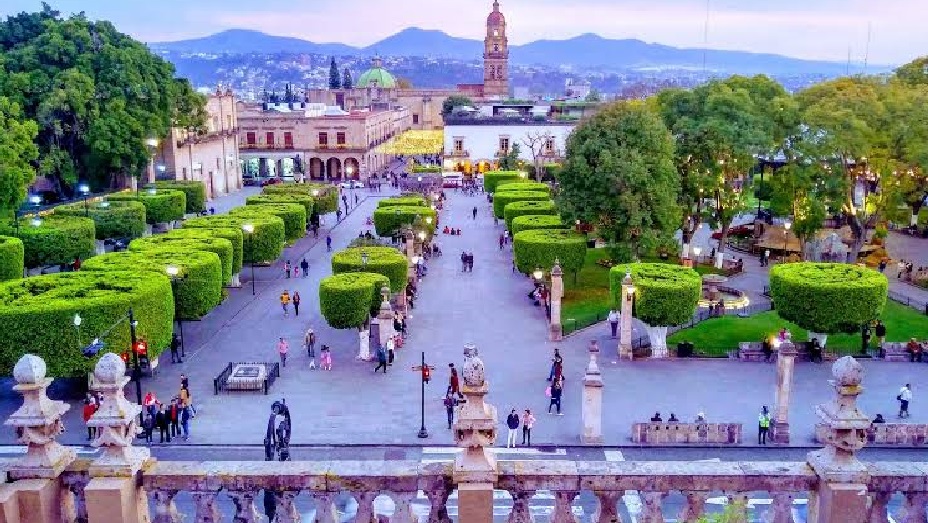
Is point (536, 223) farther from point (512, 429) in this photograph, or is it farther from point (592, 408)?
point (512, 429)

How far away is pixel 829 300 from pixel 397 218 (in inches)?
1107

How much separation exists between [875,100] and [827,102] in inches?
90.3

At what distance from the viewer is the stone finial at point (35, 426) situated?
25.1ft

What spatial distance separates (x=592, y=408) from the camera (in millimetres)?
22141

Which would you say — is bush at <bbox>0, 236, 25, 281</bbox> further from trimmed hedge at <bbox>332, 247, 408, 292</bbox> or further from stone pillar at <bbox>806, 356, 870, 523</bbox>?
stone pillar at <bbox>806, 356, 870, 523</bbox>

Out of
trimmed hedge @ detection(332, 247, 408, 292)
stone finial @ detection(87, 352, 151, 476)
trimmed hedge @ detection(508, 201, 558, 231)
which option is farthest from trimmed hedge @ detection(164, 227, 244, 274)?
stone finial @ detection(87, 352, 151, 476)

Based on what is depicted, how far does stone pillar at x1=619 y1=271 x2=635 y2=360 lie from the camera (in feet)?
95.8

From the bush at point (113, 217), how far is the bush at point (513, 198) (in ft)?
80.8

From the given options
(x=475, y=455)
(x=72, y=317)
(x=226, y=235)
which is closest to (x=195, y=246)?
(x=226, y=235)

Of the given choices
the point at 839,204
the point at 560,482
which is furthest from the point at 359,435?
the point at 839,204

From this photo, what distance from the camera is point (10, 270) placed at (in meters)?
34.2

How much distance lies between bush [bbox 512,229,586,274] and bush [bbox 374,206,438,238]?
1113 centimetres

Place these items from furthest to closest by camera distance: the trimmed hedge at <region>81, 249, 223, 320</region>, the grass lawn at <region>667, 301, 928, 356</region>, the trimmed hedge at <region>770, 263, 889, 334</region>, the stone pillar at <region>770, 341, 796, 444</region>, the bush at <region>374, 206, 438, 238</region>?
the bush at <region>374, 206, 438, 238</region> < the grass lawn at <region>667, 301, 928, 356</region> < the trimmed hedge at <region>81, 249, 223, 320</region> < the trimmed hedge at <region>770, 263, 889, 334</region> < the stone pillar at <region>770, 341, 796, 444</region>

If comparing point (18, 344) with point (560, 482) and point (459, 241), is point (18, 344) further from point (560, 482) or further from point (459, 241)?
point (459, 241)
